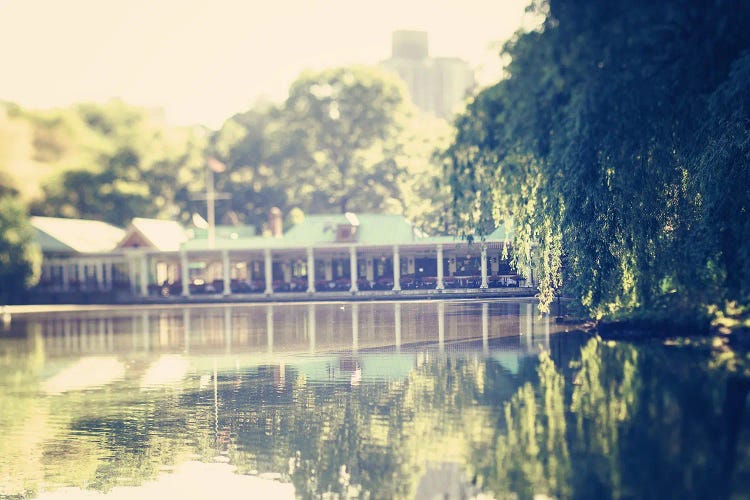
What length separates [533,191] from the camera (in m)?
21.5

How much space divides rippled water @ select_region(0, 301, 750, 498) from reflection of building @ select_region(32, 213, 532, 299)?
31.2 metres

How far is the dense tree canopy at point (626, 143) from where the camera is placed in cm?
1421

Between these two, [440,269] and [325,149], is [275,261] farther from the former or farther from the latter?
[325,149]

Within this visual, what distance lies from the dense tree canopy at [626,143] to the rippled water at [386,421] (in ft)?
7.43

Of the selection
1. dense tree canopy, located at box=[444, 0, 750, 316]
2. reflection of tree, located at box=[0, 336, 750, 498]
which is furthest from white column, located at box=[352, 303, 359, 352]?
reflection of tree, located at box=[0, 336, 750, 498]

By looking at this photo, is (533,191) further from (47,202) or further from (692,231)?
(47,202)

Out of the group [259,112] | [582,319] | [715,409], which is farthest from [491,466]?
[259,112]

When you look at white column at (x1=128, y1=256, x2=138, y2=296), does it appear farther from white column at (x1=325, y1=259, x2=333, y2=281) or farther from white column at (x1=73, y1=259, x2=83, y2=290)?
white column at (x1=325, y1=259, x2=333, y2=281)

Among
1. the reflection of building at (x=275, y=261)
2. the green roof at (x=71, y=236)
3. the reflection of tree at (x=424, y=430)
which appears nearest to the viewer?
the reflection of tree at (x=424, y=430)

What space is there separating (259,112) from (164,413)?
264 feet

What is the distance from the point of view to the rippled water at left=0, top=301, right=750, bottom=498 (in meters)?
10.7

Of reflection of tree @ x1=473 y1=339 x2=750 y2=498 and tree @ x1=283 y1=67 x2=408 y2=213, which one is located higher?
tree @ x1=283 y1=67 x2=408 y2=213

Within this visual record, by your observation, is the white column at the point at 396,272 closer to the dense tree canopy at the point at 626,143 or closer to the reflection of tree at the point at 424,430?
the dense tree canopy at the point at 626,143

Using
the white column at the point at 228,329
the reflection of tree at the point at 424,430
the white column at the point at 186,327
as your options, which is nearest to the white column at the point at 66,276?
the white column at the point at 186,327
